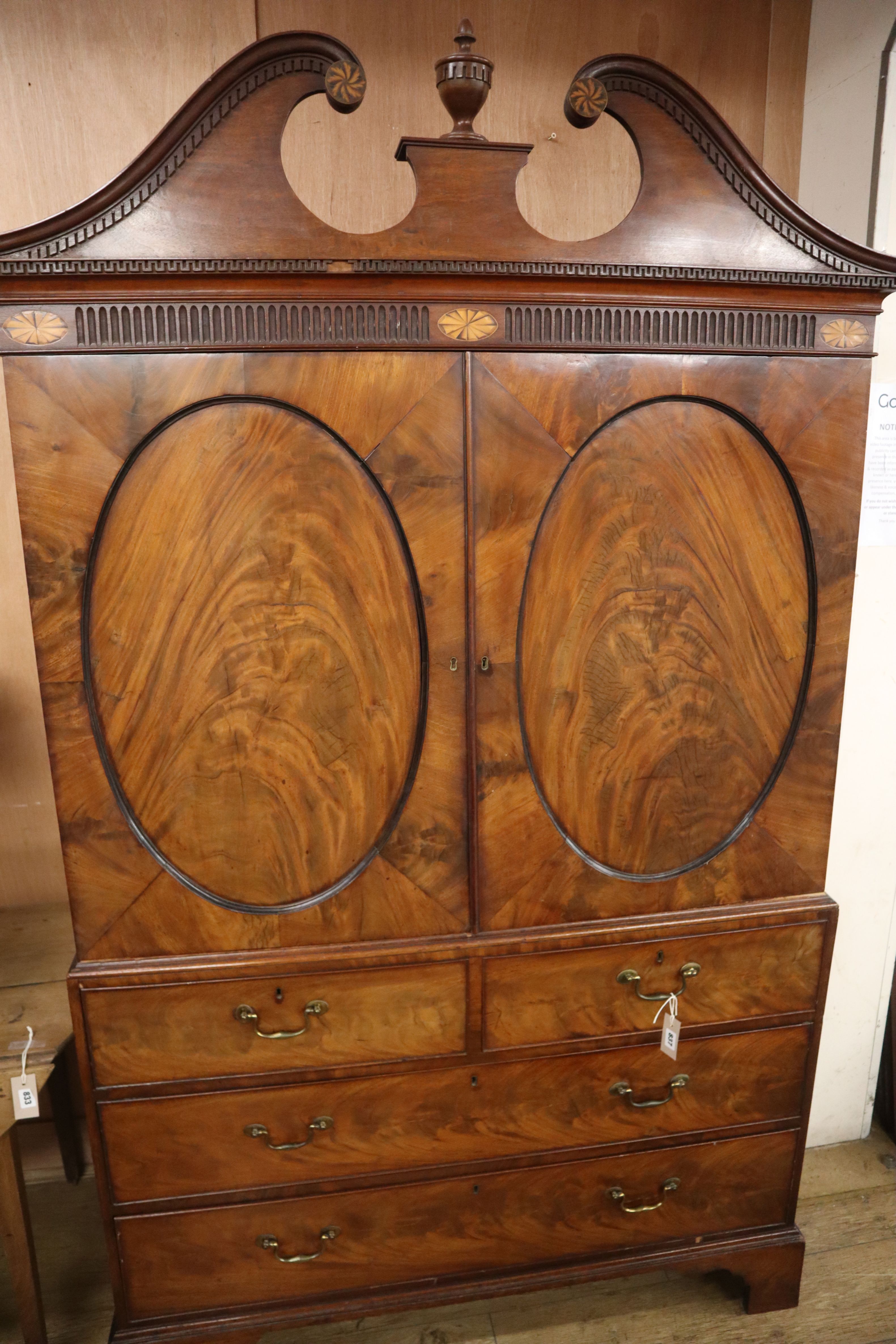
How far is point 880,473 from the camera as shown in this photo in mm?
1808

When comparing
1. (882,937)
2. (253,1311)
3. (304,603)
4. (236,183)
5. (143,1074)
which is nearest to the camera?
(236,183)

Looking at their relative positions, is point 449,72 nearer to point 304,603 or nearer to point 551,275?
point 551,275

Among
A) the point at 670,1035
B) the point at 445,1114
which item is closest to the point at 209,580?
the point at 445,1114

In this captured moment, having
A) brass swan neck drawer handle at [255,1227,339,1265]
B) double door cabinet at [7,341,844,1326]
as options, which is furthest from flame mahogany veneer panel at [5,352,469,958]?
brass swan neck drawer handle at [255,1227,339,1265]

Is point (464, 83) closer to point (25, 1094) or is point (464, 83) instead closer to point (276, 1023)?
point (276, 1023)

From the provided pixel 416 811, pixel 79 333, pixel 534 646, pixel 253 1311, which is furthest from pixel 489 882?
pixel 79 333

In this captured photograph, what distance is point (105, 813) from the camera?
133cm

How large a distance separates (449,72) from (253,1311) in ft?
6.78

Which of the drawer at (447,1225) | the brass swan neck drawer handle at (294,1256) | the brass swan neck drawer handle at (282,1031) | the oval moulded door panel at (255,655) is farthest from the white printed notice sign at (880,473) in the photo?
the brass swan neck drawer handle at (294,1256)

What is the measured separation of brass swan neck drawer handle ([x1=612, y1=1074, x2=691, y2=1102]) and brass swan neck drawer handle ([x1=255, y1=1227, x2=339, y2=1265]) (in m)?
0.56

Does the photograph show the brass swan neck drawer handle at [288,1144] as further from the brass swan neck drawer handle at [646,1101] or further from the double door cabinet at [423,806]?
the brass swan neck drawer handle at [646,1101]

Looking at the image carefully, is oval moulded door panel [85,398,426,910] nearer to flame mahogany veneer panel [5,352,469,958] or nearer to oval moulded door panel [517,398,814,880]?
flame mahogany veneer panel [5,352,469,958]

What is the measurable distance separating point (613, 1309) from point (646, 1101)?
0.56 metres

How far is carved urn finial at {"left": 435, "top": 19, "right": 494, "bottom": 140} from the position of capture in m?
1.19
